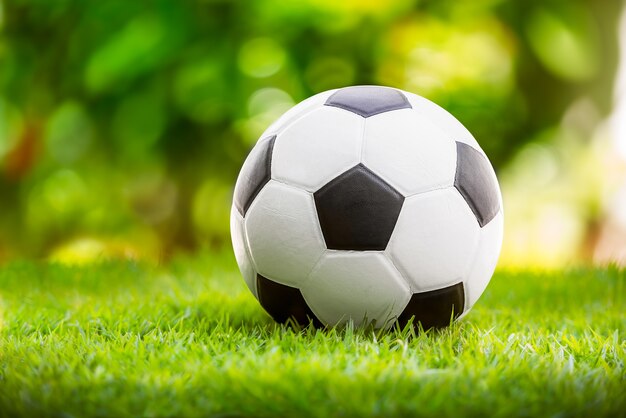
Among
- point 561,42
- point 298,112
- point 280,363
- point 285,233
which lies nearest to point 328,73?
point 561,42

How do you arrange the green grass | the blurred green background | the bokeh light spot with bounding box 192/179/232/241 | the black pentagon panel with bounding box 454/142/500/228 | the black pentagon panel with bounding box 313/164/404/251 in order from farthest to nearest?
the bokeh light spot with bounding box 192/179/232/241 → the blurred green background → the black pentagon panel with bounding box 454/142/500/228 → the black pentagon panel with bounding box 313/164/404/251 → the green grass

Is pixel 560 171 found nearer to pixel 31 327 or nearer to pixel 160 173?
pixel 160 173

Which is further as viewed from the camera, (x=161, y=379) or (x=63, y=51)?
→ (x=63, y=51)

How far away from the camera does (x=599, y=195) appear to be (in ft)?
20.6

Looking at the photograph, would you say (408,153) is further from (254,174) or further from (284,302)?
(284,302)

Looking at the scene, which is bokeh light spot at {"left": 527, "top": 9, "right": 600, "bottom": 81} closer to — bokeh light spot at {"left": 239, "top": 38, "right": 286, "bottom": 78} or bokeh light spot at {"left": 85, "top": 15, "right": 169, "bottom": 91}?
bokeh light spot at {"left": 239, "top": 38, "right": 286, "bottom": 78}

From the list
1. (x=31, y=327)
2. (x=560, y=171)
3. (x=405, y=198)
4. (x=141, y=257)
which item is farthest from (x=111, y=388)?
(x=560, y=171)

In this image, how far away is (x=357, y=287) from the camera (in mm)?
2389

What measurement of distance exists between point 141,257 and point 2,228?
6.51 ft

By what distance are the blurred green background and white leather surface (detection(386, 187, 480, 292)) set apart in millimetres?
2509

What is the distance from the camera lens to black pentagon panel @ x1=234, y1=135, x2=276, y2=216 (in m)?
2.54

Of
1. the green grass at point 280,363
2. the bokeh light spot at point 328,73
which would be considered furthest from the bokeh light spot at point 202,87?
the green grass at point 280,363

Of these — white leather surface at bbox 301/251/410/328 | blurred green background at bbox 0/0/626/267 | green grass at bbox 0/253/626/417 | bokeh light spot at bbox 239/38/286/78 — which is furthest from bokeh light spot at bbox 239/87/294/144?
white leather surface at bbox 301/251/410/328

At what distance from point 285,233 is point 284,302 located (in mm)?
266
